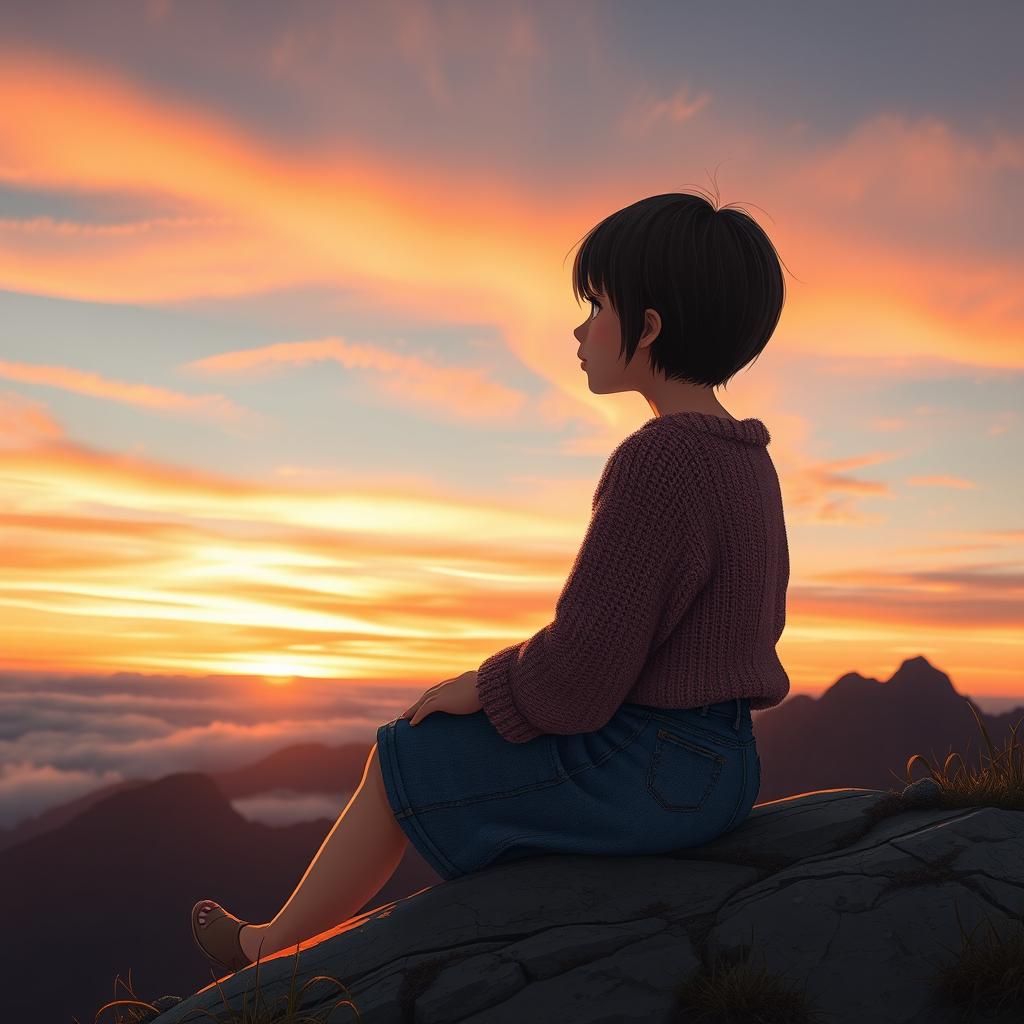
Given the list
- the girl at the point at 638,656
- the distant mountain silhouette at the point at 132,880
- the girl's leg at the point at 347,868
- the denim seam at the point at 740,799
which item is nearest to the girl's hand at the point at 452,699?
the girl at the point at 638,656

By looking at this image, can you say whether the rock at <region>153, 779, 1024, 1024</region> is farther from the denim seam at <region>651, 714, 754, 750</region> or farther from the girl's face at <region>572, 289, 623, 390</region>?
the girl's face at <region>572, 289, 623, 390</region>

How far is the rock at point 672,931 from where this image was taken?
9.70 feet

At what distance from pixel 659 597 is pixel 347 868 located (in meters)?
1.49

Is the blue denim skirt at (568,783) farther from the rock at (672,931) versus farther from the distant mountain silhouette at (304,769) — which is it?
the distant mountain silhouette at (304,769)

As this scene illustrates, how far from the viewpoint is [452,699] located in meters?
3.50

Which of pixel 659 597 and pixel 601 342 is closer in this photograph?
pixel 659 597

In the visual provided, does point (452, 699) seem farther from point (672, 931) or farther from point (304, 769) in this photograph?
point (304, 769)

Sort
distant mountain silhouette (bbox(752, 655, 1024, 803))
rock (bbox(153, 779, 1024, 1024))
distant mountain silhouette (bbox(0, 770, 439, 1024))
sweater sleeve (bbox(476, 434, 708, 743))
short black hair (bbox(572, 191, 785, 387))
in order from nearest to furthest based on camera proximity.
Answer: rock (bbox(153, 779, 1024, 1024))
sweater sleeve (bbox(476, 434, 708, 743))
short black hair (bbox(572, 191, 785, 387))
distant mountain silhouette (bbox(752, 655, 1024, 803))
distant mountain silhouette (bbox(0, 770, 439, 1024))

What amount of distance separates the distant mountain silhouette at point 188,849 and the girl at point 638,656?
46.8 metres

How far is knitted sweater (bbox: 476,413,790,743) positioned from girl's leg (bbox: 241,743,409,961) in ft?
1.83

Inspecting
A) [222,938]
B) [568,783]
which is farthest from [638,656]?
[222,938]

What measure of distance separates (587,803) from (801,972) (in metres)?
0.83

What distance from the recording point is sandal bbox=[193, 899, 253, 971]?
3961mm

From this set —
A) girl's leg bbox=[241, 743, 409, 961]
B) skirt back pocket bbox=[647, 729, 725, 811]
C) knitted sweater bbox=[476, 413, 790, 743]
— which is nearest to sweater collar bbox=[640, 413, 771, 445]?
knitted sweater bbox=[476, 413, 790, 743]
